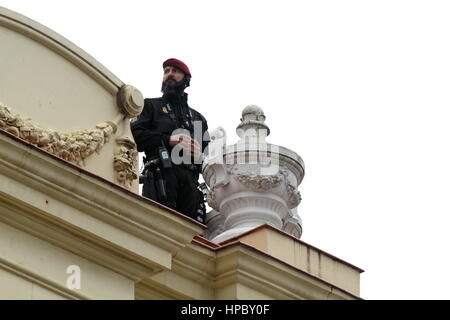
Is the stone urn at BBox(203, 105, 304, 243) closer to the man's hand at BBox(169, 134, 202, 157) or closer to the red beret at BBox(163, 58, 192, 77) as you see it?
the man's hand at BBox(169, 134, 202, 157)

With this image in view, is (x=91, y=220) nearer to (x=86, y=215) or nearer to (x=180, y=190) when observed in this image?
(x=86, y=215)

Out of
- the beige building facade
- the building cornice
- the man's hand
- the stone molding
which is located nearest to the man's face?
the man's hand

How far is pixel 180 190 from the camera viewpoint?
68.0ft

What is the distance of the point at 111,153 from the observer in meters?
19.6

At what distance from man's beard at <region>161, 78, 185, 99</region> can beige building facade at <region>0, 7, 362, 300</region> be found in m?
1.12

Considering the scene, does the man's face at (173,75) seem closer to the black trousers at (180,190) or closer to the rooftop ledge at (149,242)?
the black trousers at (180,190)

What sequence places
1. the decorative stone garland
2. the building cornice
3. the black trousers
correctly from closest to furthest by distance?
1. the building cornice
2. the decorative stone garland
3. the black trousers

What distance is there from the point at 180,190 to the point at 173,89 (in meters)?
1.03

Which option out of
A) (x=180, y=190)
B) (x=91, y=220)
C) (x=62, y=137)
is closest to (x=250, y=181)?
(x=180, y=190)

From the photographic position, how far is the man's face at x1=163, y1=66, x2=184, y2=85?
21.1 metres

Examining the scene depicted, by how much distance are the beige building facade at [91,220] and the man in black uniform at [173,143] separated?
25.2 inches

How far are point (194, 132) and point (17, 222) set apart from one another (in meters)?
3.62
